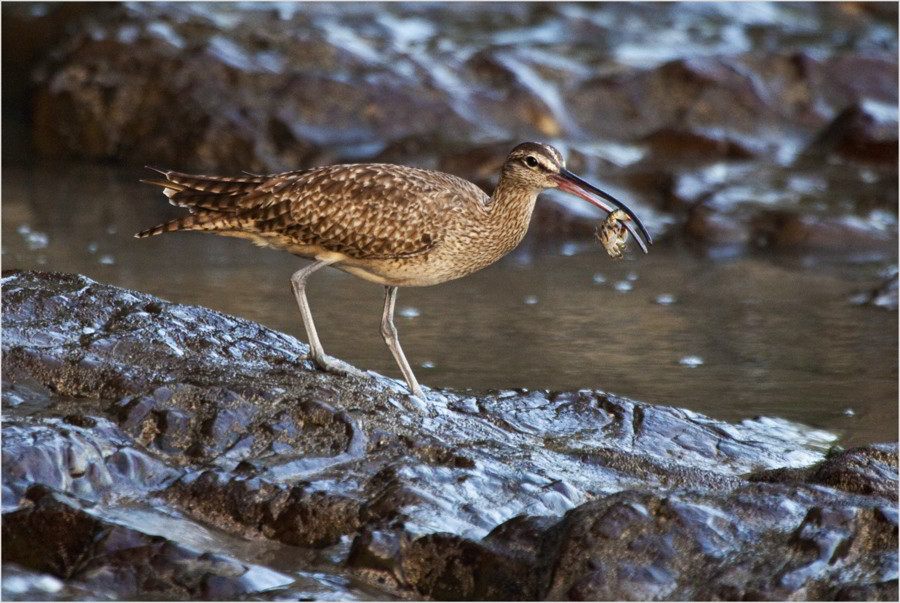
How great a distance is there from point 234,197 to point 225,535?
2.61m

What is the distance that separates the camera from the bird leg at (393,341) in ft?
22.0

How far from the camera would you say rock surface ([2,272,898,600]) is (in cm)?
442

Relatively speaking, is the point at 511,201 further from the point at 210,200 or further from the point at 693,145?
the point at 693,145

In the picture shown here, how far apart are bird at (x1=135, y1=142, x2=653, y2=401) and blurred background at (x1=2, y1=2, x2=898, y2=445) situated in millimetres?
1263

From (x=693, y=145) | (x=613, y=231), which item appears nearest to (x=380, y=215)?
(x=613, y=231)

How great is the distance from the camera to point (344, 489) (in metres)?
5.12

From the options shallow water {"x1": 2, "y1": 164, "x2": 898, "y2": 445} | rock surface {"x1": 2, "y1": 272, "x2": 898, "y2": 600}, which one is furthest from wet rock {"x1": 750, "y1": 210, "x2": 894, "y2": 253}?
rock surface {"x1": 2, "y1": 272, "x2": 898, "y2": 600}

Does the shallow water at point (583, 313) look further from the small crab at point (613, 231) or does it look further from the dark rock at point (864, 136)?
the dark rock at point (864, 136)

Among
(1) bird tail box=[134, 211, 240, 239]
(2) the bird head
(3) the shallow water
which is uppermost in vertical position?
(2) the bird head

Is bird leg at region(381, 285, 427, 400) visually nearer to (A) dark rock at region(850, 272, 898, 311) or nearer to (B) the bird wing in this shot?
(B) the bird wing

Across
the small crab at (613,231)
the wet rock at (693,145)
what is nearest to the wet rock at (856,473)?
the small crab at (613,231)

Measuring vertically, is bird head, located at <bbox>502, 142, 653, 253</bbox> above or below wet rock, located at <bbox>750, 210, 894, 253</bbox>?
above

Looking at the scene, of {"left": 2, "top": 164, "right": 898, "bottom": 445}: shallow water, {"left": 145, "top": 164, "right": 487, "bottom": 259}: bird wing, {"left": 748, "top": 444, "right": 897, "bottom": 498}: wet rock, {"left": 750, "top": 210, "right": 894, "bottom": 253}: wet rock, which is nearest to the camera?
{"left": 748, "top": 444, "right": 897, "bottom": 498}: wet rock

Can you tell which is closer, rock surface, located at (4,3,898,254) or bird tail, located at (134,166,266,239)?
bird tail, located at (134,166,266,239)
